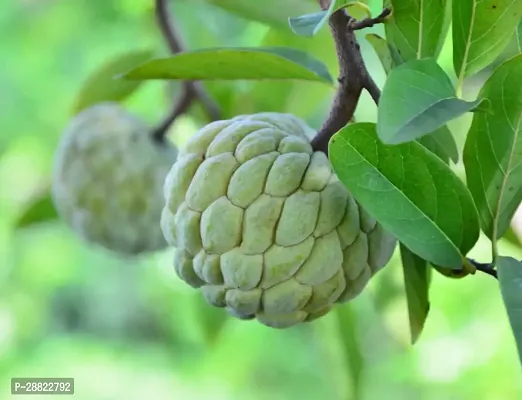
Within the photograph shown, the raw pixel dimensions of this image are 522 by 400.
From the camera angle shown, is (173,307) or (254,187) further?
(173,307)

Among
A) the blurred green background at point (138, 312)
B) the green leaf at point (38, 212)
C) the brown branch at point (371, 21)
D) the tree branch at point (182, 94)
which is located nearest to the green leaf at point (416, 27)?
the brown branch at point (371, 21)

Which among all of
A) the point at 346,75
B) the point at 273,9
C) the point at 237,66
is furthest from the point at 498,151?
the point at 273,9

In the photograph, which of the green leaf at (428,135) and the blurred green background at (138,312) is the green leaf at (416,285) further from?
the blurred green background at (138,312)

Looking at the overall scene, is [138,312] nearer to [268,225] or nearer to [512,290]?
[268,225]

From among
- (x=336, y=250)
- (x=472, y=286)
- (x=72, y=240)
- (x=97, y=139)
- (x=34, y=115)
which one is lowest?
(x=72, y=240)

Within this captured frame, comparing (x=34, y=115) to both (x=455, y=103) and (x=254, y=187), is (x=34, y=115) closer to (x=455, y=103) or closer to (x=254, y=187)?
(x=254, y=187)

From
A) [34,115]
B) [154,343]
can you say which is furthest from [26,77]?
[154,343]

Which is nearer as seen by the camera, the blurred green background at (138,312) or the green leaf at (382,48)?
the green leaf at (382,48)
